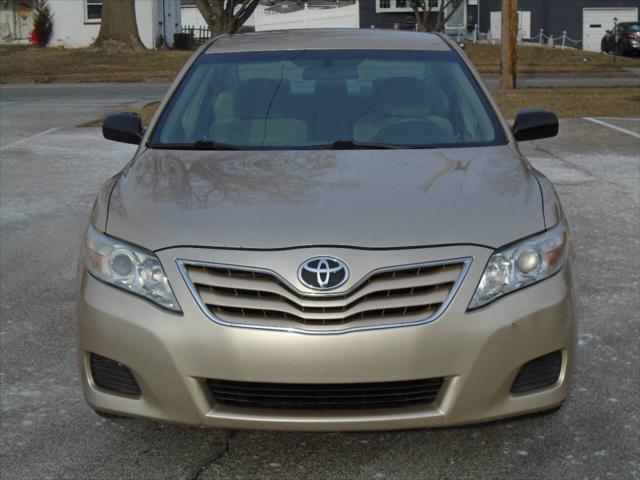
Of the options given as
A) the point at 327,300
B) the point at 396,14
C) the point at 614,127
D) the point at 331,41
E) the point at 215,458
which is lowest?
the point at 215,458

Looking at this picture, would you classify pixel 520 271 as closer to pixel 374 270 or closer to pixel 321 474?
pixel 374 270

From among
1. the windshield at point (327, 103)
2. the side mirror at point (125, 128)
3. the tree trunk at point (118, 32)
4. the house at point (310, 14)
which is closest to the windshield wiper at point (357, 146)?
the windshield at point (327, 103)

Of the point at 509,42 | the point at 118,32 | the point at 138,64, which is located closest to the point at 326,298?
the point at 509,42

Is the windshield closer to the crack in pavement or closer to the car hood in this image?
the car hood

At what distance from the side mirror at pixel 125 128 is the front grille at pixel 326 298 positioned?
182cm

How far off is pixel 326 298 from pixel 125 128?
2.10 meters

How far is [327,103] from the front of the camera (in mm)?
5082

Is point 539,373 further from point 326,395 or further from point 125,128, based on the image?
point 125,128

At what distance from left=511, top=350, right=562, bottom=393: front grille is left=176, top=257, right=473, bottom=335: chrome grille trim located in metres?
0.38

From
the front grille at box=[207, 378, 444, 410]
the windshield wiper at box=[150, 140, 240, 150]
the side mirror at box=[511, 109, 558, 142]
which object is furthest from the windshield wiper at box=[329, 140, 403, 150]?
the front grille at box=[207, 378, 444, 410]

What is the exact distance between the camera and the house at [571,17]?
45.3 metres

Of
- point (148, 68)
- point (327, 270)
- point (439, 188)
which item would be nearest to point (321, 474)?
point (327, 270)

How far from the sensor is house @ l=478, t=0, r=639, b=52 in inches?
1783

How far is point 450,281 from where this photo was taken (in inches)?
139
